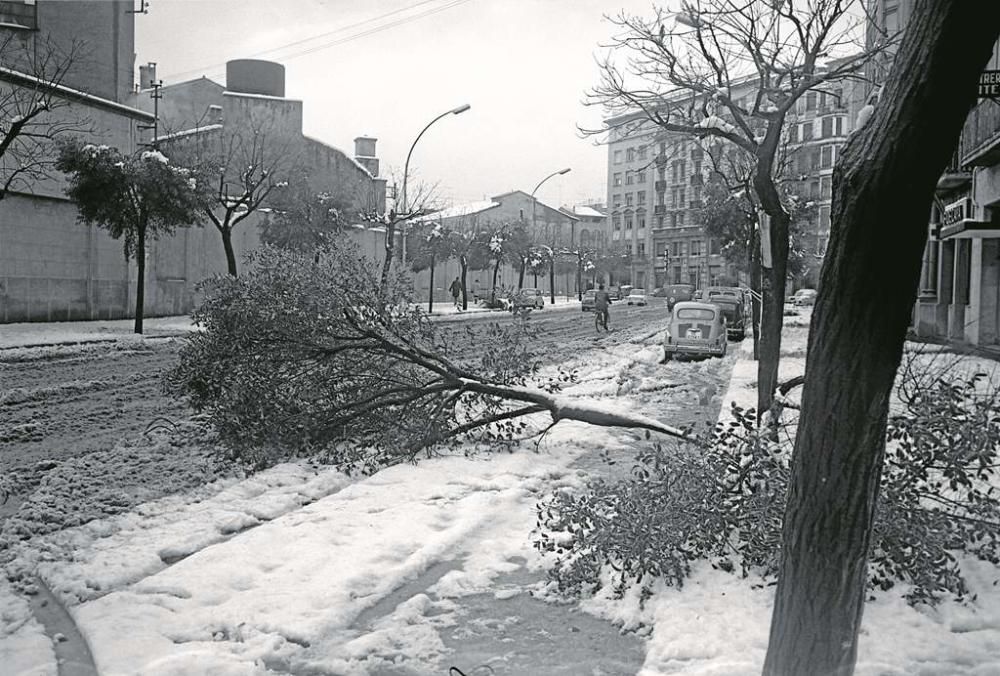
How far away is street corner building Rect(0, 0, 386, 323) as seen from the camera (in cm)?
2755

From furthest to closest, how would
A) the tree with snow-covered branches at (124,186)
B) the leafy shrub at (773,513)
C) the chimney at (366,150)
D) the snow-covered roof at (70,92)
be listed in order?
the chimney at (366,150) < the snow-covered roof at (70,92) < the tree with snow-covered branches at (124,186) < the leafy shrub at (773,513)

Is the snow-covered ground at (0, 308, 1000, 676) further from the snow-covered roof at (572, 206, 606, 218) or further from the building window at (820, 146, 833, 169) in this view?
the snow-covered roof at (572, 206, 606, 218)

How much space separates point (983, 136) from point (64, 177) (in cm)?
2632

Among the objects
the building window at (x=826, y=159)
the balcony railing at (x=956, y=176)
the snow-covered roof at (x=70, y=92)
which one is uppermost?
the building window at (x=826, y=159)

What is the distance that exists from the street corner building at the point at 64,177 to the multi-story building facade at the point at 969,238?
2114 cm

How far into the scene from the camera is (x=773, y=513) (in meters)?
5.56

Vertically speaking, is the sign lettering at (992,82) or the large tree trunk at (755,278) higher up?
the sign lettering at (992,82)

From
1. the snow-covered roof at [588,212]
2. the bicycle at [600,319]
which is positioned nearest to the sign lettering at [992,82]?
the bicycle at [600,319]

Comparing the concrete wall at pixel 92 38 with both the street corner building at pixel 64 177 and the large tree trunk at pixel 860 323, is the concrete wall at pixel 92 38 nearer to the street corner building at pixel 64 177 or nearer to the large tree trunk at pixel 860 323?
the street corner building at pixel 64 177

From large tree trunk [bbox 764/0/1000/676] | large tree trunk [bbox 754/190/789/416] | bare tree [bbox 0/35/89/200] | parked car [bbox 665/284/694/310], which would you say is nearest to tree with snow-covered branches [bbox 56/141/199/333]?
bare tree [bbox 0/35/89/200]

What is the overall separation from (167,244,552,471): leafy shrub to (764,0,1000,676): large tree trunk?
549 cm

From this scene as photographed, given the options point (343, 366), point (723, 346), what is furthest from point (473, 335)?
point (723, 346)

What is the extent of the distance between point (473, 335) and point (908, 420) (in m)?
5.58

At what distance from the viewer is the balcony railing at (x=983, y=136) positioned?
1786 centimetres
